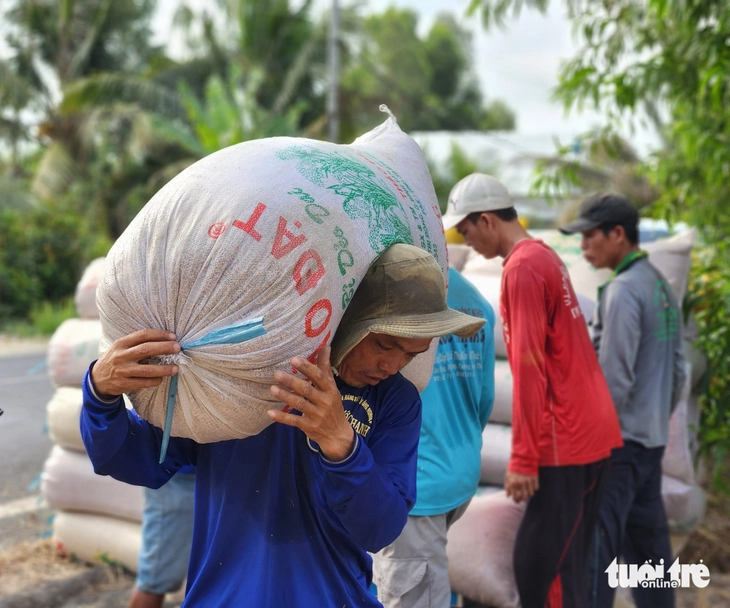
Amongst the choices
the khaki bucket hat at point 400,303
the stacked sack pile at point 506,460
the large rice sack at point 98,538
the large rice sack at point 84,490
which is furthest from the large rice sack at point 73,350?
the khaki bucket hat at point 400,303

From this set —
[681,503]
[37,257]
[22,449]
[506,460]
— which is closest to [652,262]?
[681,503]

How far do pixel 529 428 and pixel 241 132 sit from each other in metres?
12.9

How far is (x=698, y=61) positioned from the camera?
435 cm

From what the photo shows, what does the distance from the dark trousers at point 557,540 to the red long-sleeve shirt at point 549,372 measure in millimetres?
86

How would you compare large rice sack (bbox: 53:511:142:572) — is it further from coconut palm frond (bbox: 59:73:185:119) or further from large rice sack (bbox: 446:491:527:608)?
coconut palm frond (bbox: 59:73:185:119)

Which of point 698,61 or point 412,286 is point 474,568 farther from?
point 698,61

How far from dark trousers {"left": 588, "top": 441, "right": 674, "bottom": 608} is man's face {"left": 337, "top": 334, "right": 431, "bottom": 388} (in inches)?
69.8

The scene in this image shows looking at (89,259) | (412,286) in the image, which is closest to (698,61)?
(412,286)

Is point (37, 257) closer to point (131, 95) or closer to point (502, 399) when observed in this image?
point (131, 95)

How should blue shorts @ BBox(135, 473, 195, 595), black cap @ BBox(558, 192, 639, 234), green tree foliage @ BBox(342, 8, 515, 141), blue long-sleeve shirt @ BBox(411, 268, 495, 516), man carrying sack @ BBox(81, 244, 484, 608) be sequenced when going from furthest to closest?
green tree foliage @ BBox(342, 8, 515, 141) < black cap @ BBox(558, 192, 639, 234) < blue shorts @ BBox(135, 473, 195, 595) < blue long-sleeve shirt @ BBox(411, 268, 495, 516) < man carrying sack @ BBox(81, 244, 484, 608)

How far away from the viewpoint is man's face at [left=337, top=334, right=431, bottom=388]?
1.54 metres

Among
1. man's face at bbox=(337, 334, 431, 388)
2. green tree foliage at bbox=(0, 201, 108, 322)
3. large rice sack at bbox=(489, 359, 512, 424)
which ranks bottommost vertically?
green tree foliage at bbox=(0, 201, 108, 322)

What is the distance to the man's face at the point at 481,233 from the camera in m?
3.01

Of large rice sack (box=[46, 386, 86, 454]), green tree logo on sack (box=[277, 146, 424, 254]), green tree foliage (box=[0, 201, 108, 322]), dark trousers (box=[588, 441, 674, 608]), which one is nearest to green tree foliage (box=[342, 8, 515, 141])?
green tree foliage (box=[0, 201, 108, 322])
